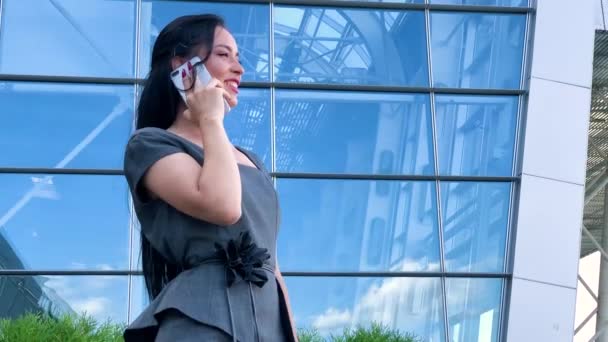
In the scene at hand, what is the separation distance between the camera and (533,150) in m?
11.9

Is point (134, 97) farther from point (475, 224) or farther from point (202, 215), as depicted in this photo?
point (202, 215)

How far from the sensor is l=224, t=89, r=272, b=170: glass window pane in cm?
1159

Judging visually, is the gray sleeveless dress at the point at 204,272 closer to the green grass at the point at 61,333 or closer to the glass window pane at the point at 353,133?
the green grass at the point at 61,333

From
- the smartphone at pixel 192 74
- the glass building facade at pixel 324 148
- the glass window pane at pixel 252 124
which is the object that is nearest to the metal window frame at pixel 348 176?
the glass building facade at pixel 324 148

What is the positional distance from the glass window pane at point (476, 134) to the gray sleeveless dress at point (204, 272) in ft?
31.1

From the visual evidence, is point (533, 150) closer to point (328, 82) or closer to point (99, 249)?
point (328, 82)

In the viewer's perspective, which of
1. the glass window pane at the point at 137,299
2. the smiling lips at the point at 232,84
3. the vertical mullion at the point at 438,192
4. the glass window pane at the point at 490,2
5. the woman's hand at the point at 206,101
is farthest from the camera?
the glass window pane at the point at 490,2

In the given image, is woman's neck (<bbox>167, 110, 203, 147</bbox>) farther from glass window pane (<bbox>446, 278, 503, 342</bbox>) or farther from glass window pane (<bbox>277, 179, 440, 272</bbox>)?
glass window pane (<bbox>446, 278, 503, 342</bbox>)

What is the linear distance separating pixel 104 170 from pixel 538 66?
469cm

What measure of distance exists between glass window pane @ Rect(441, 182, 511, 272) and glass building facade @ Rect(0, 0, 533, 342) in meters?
0.02

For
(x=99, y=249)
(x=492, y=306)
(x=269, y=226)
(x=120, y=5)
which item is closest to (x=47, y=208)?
(x=99, y=249)

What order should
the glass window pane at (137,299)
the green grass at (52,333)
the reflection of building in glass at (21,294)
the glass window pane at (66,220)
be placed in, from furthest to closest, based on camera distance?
the glass window pane at (66,220)
the glass window pane at (137,299)
the reflection of building in glass at (21,294)
the green grass at (52,333)

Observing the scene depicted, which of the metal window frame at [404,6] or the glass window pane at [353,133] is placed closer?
the glass window pane at [353,133]

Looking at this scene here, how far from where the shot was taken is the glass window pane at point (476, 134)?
11.8 meters
